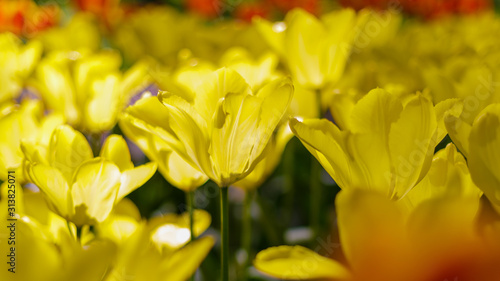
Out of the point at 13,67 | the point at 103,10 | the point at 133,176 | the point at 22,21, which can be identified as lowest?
the point at 103,10

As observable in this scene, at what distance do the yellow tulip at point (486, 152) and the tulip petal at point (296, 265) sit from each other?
0.11 meters

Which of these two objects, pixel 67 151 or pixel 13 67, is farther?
A: pixel 13 67

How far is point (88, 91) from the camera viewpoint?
2.42 ft

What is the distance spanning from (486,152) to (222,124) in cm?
18

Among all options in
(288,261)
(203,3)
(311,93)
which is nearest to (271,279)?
(311,93)

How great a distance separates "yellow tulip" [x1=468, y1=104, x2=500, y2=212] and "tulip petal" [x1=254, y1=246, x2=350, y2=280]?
4.3 inches

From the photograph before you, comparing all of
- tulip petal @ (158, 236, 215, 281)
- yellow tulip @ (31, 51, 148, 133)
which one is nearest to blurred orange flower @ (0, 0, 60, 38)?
yellow tulip @ (31, 51, 148, 133)

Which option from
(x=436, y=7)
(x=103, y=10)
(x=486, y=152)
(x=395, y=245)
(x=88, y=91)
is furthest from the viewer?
(x=436, y=7)

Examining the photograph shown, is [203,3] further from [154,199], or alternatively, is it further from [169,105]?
[169,105]

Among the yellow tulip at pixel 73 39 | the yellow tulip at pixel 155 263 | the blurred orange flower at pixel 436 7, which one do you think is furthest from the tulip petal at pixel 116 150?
the blurred orange flower at pixel 436 7

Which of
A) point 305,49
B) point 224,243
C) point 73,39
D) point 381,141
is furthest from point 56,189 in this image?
point 73,39

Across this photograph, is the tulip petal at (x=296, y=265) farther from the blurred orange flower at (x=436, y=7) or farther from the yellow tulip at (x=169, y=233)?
the blurred orange flower at (x=436, y=7)

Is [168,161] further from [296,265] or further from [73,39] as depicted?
[73,39]

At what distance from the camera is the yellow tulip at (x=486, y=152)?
1.16 feet
